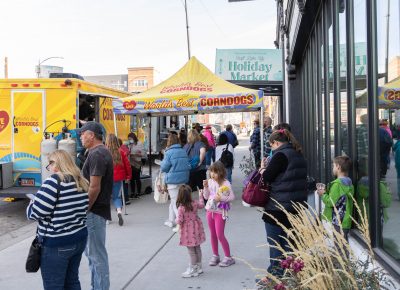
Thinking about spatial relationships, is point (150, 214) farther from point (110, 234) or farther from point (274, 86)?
point (274, 86)

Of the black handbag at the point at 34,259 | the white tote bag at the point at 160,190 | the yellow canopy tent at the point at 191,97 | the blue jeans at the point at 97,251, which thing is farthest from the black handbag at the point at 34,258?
the yellow canopy tent at the point at 191,97

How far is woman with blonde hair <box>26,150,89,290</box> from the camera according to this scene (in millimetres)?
3564

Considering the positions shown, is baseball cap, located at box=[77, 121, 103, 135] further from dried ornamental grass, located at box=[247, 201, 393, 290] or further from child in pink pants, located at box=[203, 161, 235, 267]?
dried ornamental grass, located at box=[247, 201, 393, 290]

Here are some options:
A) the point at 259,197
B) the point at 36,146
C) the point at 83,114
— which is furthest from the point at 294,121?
the point at 259,197

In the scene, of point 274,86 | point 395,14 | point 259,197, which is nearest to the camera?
point 395,14

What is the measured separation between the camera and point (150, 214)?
9445 mm

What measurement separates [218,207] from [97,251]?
1752mm

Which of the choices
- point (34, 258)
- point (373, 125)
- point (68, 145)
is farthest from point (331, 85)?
point (68, 145)

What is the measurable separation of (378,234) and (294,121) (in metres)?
8.02

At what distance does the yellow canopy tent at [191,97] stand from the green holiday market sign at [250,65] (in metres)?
5.26

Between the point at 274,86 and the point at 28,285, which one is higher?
the point at 274,86

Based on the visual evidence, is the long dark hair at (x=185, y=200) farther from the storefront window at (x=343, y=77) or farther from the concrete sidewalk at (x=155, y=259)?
the storefront window at (x=343, y=77)

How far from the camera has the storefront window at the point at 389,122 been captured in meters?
3.38

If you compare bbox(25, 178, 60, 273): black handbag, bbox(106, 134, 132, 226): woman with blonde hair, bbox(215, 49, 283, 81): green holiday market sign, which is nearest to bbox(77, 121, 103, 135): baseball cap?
bbox(25, 178, 60, 273): black handbag
